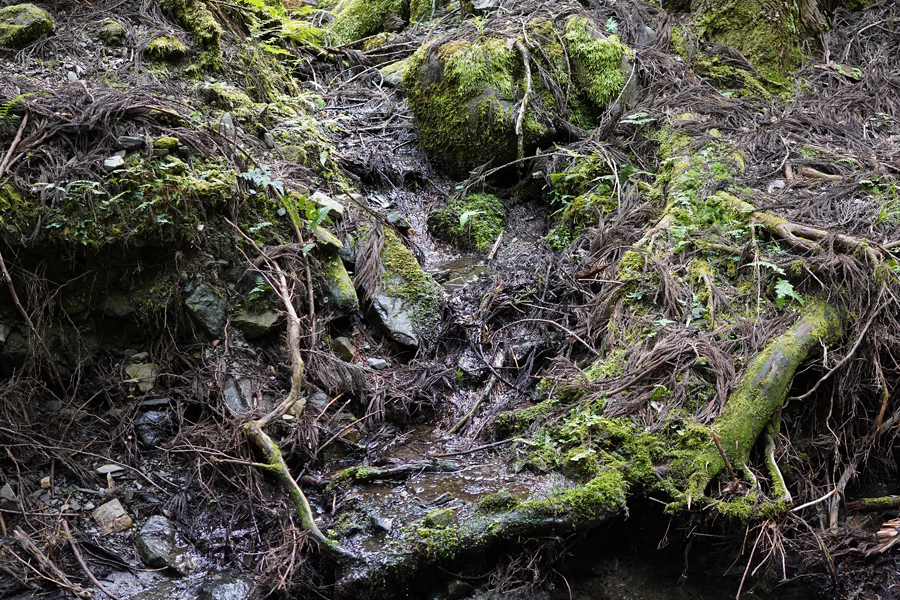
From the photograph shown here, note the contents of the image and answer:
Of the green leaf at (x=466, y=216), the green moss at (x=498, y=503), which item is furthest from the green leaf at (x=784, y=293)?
the green leaf at (x=466, y=216)

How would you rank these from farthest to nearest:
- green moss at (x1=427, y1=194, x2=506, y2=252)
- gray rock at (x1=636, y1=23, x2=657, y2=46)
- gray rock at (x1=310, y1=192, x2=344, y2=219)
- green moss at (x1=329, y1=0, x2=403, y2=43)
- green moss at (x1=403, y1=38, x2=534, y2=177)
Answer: green moss at (x1=329, y1=0, x2=403, y2=43)
gray rock at (x1=636, y1=23, x2=657, y2=46)
green moss at (x1=403, y1=38, x2=534, y2=177)
green moss at (x1=427, y1=194, x2=506, y2=252)
gray rock at (x1=310, y1=192, x2=344, y2=219)

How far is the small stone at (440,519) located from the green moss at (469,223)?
281 centimetres

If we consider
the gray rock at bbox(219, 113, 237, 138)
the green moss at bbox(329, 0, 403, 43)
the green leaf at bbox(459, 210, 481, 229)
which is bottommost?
the green leaf at bbox(459, 210, 481, 229)

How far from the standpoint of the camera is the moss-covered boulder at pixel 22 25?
4492mm

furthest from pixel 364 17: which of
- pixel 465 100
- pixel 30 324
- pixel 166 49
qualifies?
pixel 30 324

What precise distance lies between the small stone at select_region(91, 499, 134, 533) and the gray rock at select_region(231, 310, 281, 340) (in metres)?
1.27

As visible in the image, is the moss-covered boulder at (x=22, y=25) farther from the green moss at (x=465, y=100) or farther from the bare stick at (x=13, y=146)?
the green moss at (x=465, y=100)

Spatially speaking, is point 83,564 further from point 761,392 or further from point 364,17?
point 364,17

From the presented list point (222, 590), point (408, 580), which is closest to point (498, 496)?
point (408, 580)

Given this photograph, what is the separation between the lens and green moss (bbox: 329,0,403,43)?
26.8 ft

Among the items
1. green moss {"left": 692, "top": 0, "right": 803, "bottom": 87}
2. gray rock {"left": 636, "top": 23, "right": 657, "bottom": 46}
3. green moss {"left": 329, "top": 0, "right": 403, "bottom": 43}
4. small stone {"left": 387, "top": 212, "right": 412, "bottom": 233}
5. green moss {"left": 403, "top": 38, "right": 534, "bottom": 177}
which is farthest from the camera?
green moss {"left": 329, "top": 0, "right": 403, "bottom": 43}

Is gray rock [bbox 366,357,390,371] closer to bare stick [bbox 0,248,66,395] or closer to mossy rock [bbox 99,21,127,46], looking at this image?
bare stick [bbox 0,248,66,395]

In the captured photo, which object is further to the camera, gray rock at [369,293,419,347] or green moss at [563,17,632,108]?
green moss at [563,17,632,108]

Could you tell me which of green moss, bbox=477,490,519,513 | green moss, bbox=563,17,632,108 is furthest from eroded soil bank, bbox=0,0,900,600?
green moss, bbox=563,17,632,108
